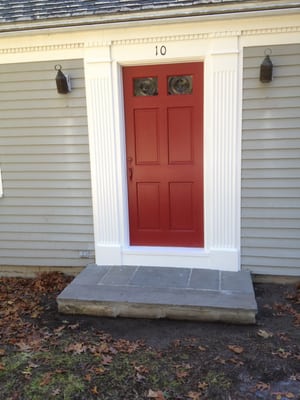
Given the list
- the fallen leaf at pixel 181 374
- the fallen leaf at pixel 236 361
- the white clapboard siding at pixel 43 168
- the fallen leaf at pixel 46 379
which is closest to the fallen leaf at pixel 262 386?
the fallen leaf at pixel 236 361

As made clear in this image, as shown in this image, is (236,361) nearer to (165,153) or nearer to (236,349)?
(236,349)

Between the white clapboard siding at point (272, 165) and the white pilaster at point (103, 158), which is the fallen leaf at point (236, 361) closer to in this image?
the white clapboard siding at point (272, 165)

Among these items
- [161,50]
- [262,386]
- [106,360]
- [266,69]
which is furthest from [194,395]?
[161,50]

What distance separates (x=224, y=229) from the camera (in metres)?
4.32

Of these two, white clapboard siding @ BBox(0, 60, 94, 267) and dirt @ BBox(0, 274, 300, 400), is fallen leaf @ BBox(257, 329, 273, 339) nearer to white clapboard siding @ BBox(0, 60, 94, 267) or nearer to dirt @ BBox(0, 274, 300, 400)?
dirt @ BBox(0, 274, 300, 400)

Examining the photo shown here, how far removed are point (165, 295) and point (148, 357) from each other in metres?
0.78

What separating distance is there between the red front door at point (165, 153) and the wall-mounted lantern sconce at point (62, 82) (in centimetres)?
62

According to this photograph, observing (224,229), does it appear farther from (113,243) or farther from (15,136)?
(15,136)

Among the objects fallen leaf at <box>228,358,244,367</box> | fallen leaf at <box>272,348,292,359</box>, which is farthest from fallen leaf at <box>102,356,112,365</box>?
fallen leaf at <box>272,348,292,359</box>

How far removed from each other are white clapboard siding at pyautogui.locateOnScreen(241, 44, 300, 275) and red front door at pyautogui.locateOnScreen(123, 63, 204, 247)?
20.2 inches

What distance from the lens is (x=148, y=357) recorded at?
312 centimetres

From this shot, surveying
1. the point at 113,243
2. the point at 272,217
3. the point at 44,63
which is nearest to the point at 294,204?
the point at 272,217

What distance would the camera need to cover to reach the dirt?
2.76 metres

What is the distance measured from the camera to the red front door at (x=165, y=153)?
14.1ft
